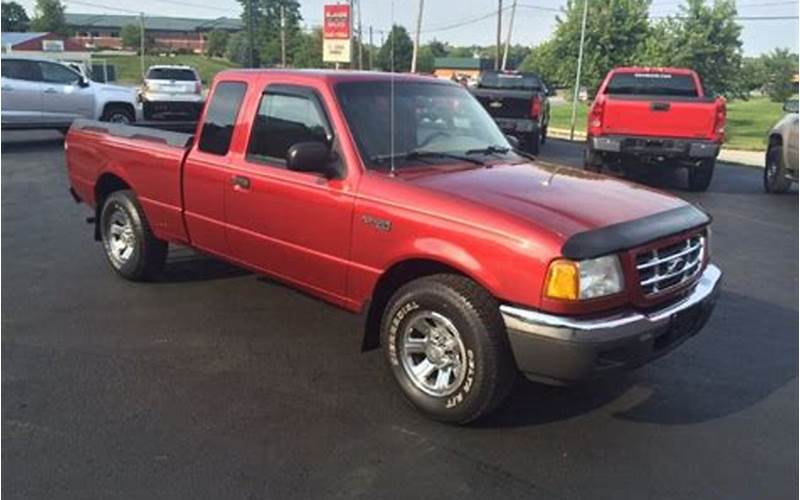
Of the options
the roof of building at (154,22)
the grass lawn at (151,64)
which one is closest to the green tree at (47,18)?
the grass lawn at (151,64)

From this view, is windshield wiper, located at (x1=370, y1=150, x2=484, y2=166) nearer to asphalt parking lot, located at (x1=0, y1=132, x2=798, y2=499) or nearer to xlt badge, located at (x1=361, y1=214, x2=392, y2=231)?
xlt badge, located at (x1=361, y1=214, x2=392, y2=231)

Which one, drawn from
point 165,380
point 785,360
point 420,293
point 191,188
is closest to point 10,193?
point 191,188

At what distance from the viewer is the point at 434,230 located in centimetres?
391

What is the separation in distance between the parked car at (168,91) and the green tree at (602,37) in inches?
894

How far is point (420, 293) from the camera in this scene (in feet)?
12.9

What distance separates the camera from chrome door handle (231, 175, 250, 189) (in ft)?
16.4

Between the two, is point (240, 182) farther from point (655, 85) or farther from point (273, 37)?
point (273, 37)

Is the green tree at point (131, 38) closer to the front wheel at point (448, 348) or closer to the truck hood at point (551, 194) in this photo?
the truck hood at point (551, 194)

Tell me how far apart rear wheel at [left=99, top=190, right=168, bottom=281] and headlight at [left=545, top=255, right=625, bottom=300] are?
3.73 metres

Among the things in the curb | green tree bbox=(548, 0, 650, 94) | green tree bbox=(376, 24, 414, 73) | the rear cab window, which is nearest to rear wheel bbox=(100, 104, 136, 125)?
green tree bbox=(376, 24, 414, 73)

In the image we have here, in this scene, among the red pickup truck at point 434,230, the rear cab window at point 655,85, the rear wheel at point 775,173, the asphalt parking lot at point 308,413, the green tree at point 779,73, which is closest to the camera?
the asphalt parking lot at point 308,413

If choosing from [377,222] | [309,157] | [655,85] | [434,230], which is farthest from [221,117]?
[655,85]

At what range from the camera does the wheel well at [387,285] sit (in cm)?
415

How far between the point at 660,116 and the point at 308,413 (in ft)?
32.5
